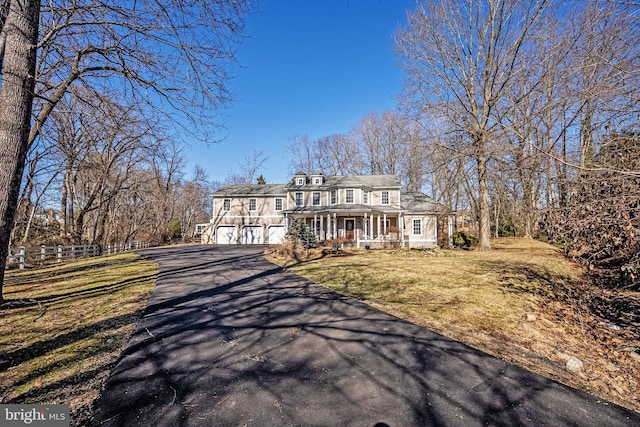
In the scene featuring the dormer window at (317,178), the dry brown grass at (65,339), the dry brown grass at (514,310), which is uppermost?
the dormer window at (317,178)

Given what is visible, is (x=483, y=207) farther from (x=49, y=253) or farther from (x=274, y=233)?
(x=49, y=253)

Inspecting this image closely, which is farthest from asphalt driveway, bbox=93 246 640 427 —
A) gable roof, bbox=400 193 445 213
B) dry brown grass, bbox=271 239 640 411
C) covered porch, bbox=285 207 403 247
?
gable roof, bbox=400 193 445 213

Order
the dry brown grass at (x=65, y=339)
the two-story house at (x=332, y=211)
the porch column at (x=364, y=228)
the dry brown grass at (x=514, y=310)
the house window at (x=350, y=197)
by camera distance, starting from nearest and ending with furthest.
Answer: the dry brown grass at (x=65, y=339) < the dry brown grass at (x=514, y=310) < the porch column at (x=364, y=228) < the two-story house at (x=332, y=211) < the house window at (x=350, y=197)

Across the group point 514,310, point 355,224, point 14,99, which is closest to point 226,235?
point 355,224

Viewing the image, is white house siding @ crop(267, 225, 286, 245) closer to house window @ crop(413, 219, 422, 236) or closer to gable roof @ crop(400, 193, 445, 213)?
gable roof @ crop(400, 193, 445, 213)

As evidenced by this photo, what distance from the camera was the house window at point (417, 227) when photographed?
2297cm

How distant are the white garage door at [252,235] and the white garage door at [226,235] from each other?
96 centimetres

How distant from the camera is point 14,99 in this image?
4.73 meters

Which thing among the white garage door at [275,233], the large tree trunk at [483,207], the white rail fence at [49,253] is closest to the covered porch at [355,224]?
the white garage door at [275,233]

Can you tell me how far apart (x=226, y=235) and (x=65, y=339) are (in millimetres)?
23814

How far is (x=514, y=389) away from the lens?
3115 millimetres

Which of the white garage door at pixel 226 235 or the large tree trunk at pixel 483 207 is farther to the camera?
the white garage door at pixel 226 235

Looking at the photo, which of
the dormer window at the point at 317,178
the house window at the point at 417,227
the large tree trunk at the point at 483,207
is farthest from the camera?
the dormer window at the point at 317,178

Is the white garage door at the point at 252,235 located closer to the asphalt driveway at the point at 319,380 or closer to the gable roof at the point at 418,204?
the gable roof at the point at 418,204
